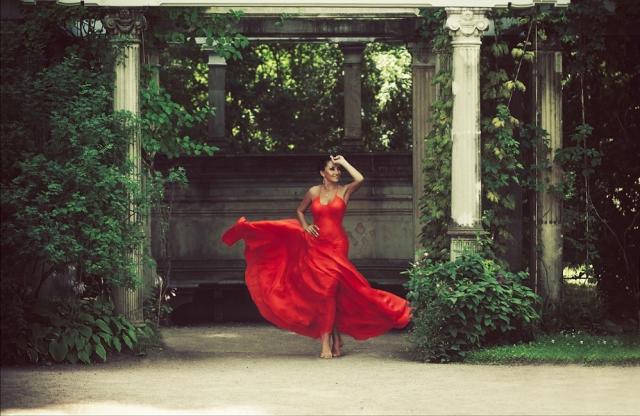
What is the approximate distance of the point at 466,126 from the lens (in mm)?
13469

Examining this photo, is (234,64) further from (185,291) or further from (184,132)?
(185,291)

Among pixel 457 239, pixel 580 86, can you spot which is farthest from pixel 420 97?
pixel 457 239

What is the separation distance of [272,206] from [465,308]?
→ 7.66 m

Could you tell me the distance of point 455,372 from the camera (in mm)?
12102

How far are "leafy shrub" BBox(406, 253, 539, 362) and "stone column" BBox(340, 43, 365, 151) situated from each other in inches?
312

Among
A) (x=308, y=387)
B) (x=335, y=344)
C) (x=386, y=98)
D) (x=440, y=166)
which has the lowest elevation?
(x=308, y=387)

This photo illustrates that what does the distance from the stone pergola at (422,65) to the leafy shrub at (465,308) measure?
1.25 feet

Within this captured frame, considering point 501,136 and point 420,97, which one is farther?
point 420,97

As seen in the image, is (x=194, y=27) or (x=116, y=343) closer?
(x=116, y=343)

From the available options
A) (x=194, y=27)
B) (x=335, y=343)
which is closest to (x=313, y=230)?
(x=335, y=343)

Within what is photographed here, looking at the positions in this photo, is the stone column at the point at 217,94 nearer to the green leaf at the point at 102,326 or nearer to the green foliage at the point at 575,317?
the green foliage at the point at 575,317

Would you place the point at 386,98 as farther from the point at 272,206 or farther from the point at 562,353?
the point at 562,353

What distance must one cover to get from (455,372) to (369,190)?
331 inches

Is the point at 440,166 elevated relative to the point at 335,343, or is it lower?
elevated
